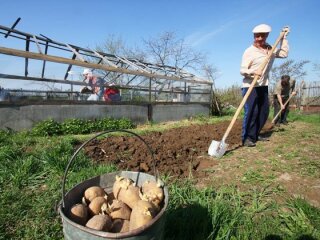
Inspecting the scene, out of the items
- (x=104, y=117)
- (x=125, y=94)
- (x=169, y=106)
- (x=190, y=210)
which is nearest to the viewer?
(x=190, y=210)

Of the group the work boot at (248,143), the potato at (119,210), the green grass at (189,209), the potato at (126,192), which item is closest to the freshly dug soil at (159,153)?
the work boot at (248,143)

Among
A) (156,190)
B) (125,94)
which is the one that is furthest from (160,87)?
(156,190)

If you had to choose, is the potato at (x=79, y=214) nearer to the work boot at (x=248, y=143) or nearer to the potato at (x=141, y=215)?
the potato at (x=141, y=215)

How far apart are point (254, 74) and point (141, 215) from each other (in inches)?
154

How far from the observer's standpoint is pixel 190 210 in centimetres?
251

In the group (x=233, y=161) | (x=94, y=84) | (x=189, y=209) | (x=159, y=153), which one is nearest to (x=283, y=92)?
(x=233, y=161)

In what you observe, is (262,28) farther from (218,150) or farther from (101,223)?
(101,223)

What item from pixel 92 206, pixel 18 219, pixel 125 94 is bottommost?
pixel 18 219

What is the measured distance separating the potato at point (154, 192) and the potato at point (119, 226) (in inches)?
8.4

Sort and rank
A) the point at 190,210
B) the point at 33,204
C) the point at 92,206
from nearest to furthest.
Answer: the point at 92,206
the point at 190,210
the point at 33,204

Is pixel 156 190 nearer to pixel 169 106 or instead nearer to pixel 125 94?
pixel 125 94

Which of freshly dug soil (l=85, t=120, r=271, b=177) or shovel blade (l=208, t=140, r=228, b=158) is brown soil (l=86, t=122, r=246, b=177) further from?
shovel blade (l=208, t=140, r=228, b=158)

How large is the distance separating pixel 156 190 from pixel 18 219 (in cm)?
154

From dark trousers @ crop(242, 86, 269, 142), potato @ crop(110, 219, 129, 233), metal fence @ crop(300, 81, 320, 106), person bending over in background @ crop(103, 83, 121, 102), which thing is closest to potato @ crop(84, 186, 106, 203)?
potato @ crop(110, 219, 129, 233)
